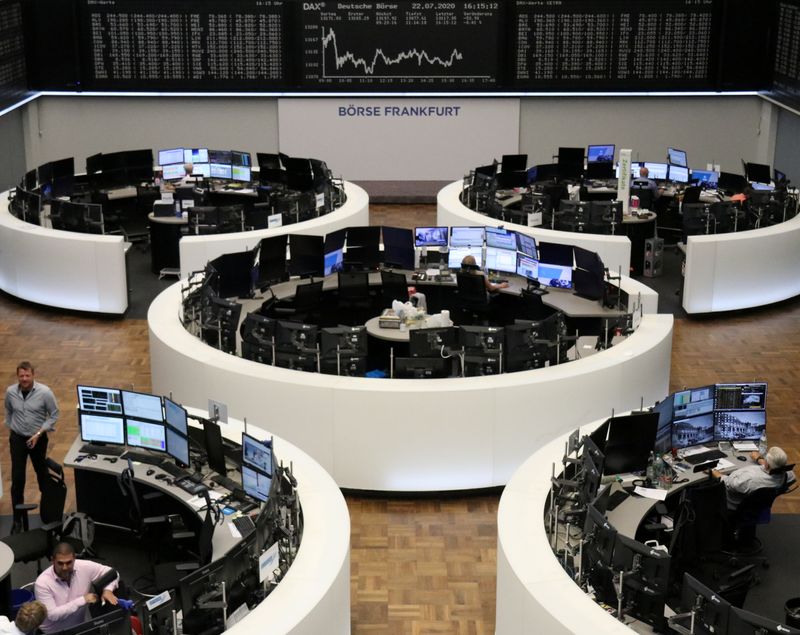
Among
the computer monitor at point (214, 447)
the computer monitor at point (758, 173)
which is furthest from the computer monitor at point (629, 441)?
the computer monitor at point (758, 173)

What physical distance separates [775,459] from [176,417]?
4.17m

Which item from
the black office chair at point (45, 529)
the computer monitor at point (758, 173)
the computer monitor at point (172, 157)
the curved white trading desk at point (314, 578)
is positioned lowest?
the black office chair at point (45, 529)

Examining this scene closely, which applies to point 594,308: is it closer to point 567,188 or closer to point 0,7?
point 567,188

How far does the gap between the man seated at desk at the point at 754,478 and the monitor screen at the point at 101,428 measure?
166 inches

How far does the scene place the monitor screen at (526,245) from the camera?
12547 millimetres

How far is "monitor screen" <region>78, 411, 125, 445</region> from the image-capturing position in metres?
8.85

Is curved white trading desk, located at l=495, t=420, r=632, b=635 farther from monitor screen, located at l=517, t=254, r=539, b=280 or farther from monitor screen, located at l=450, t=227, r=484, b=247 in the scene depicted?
monitor screen, located at l=450, t=227, r=484, b=247

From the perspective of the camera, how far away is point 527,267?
Result: 12.7 metres

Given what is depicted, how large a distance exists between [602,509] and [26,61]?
45.3 ft

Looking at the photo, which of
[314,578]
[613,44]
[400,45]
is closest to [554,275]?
[314,578]

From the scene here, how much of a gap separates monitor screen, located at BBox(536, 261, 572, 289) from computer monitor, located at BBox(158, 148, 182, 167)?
6383 millimetres

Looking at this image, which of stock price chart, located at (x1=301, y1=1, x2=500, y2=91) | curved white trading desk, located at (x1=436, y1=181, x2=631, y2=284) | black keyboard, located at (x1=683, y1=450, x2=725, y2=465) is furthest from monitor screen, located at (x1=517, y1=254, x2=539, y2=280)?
stock price chart, located at (x1=301, y1=1, x2=500, y2=91)

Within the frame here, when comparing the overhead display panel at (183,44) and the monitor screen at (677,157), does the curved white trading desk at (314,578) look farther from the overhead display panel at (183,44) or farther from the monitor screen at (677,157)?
the overhead display panel at (183,44)

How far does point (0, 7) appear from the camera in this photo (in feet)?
57.4
